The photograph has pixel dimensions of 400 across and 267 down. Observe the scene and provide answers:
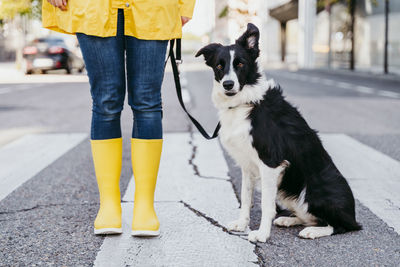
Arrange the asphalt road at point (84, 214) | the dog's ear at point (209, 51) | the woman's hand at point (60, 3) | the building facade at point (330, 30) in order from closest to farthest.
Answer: the asphalt road at point (84, 214) → the woman's hand at point (60, 3) → the dog's ear at point (209, 51) → the building facade at point (330, 30)

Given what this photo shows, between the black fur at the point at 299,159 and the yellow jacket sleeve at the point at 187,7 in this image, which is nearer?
the black fur at the point at 299,159

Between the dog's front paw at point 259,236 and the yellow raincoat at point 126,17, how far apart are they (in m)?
1.12

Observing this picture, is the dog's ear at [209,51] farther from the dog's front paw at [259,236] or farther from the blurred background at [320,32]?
the blurred background at [320,32]

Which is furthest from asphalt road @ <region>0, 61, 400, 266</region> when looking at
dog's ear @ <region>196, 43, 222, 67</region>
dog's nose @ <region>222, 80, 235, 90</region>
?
dog's ear @ <region>196, 43, 222, 67</region>

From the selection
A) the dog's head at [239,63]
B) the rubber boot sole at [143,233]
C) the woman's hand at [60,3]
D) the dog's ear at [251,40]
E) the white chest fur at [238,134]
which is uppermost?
the woman's hand at [60,3]

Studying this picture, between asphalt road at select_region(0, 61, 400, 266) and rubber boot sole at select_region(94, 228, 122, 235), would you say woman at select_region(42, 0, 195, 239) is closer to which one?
rubber boot sole at select_region(94, 228, 122, 235)

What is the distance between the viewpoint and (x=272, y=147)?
2660mm

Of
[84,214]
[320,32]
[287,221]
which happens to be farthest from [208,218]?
[320,32]

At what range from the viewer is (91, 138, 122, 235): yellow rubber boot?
110 inches

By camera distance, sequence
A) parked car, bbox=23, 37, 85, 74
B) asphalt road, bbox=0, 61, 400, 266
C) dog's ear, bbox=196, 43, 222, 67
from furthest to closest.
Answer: parked car, bbox=23, 37, 85, 74, dog's ear, bbox=196, 43, 222, 67, asphalt road, bbox=0, 61, 400, 266

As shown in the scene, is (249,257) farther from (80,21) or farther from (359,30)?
(359,30)

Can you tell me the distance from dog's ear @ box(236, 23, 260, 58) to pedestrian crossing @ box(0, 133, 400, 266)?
1005 millimetres

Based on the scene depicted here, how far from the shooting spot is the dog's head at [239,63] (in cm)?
273

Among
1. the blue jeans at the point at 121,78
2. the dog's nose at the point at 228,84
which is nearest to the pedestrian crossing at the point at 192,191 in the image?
the blue jeans at the point at 121,78
